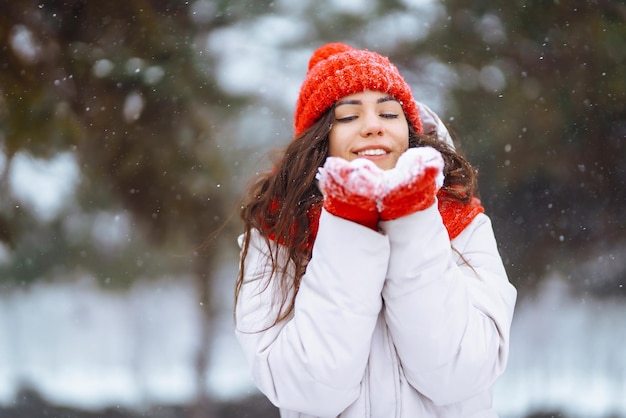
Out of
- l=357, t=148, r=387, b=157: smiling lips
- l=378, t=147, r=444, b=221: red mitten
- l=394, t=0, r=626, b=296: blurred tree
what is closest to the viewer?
l=378, t=147, r=444, b=221: red mitten

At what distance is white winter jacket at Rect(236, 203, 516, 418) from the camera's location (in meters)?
0.90

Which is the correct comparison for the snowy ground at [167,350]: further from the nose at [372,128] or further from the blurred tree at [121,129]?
the nose at [372,128]

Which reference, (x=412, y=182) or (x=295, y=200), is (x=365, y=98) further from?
(x=412, y=182)

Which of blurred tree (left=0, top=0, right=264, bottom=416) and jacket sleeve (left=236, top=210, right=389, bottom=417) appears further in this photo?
blurred tree (left=0, top=0, right=264, bottom=416)

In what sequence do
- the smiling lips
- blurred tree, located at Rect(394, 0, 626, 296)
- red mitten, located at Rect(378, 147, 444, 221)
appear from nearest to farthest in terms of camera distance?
red mitten, located at Rect(378, 147, 444, 221), the smiling lips, blurred tree, located at Rect(394, 0, 626, 296)

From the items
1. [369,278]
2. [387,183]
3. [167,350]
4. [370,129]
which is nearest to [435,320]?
[369,278]

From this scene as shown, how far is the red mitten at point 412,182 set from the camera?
84cm

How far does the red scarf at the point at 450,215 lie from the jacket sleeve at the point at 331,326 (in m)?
0.16

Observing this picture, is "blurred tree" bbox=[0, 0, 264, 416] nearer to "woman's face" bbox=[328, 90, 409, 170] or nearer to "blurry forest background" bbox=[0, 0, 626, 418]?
"blurry forest background" bbox=[0, 0, 626, 418]

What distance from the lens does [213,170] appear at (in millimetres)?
2541

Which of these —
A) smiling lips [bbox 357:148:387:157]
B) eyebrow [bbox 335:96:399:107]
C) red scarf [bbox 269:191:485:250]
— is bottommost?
red scarf [bbox 269:191:485:250]

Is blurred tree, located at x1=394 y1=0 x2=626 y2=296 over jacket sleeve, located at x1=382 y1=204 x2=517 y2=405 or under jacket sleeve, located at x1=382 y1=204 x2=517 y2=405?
over

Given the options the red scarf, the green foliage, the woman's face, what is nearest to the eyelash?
the woman's face

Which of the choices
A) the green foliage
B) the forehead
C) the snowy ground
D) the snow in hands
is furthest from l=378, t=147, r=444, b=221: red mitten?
the snowy ground
